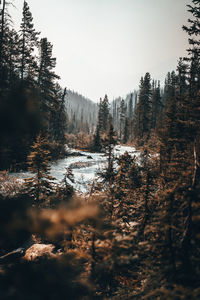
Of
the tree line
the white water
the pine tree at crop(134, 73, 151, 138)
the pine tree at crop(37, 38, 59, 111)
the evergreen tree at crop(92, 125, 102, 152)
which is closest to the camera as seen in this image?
the tree line

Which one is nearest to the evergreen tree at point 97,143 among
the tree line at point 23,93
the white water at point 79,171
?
the tree line at point 23,93

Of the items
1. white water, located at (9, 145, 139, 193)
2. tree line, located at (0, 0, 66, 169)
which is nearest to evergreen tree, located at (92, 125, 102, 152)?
tree line, located at (0, 0, 66, 169)

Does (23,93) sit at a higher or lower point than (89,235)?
higher

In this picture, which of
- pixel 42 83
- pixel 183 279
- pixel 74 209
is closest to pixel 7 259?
pixel 183 279

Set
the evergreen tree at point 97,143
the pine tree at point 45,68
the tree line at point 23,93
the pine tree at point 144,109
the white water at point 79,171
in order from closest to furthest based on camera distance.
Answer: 1. the tree line at point 23,93
2. the white water at point 79,171
3. the pine tree at point 45,68
4. the evergreen tree at point 97,143
5. the pine tree at point 144,109

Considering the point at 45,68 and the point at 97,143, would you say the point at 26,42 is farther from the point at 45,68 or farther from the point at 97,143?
the point at 97,143

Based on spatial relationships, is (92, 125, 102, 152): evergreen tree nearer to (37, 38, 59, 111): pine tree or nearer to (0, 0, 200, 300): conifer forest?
(37, 38, 59, 111): pine tree

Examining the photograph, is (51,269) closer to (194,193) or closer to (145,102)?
(194,193)

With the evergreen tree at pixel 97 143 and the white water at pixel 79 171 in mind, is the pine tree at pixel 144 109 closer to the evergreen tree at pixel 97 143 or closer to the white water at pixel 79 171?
the evergreen tree at pixel 97 143

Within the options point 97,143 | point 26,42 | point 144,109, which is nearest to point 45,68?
point 26,42

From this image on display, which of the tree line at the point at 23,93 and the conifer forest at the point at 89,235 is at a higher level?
the tree line at the point at 23,93

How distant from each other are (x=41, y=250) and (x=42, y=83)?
27079mm

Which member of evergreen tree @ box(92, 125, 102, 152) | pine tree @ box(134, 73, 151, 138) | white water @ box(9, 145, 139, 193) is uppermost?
pine tree @ box(134, 73, 151, 138)

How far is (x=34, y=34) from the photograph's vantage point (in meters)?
23.6
